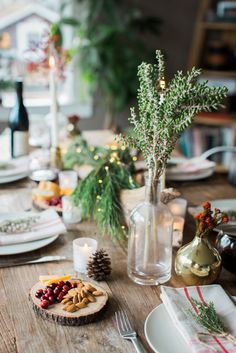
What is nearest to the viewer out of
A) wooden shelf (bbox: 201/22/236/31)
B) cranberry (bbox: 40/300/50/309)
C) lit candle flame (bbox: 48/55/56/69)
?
cranberry (bbox: 40/300/50/309)

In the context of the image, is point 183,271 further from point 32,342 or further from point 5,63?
point 5,63

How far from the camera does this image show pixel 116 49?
3619 mm

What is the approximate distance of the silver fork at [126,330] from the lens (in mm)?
1002

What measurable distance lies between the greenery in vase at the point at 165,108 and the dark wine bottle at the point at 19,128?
1.09 m

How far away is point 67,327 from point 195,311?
0.27 meters

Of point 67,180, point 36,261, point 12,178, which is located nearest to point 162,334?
point 36,261

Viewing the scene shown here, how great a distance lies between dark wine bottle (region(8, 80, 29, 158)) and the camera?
7.14ft

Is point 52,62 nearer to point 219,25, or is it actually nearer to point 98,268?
point 98,268

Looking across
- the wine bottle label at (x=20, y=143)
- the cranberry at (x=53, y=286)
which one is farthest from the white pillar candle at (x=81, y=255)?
the wine bottle label at (x=20, y=143)

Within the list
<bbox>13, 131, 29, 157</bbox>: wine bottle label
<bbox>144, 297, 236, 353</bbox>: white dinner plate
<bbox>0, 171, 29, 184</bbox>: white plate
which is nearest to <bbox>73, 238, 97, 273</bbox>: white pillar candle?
<bbox>144, 297, 236, 353</bbox>: white dinner plate

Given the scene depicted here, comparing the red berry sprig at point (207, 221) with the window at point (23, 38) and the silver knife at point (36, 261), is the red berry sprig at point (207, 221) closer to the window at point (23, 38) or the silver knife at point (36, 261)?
the silver knife at point (36, 261)

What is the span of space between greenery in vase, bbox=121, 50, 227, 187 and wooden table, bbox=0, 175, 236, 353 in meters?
0.28

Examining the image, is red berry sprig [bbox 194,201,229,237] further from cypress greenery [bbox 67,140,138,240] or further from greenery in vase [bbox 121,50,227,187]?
cypress greenery [bbox 67,140,138,240]

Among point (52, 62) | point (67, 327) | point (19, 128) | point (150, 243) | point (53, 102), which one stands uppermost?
point (52, 62)
